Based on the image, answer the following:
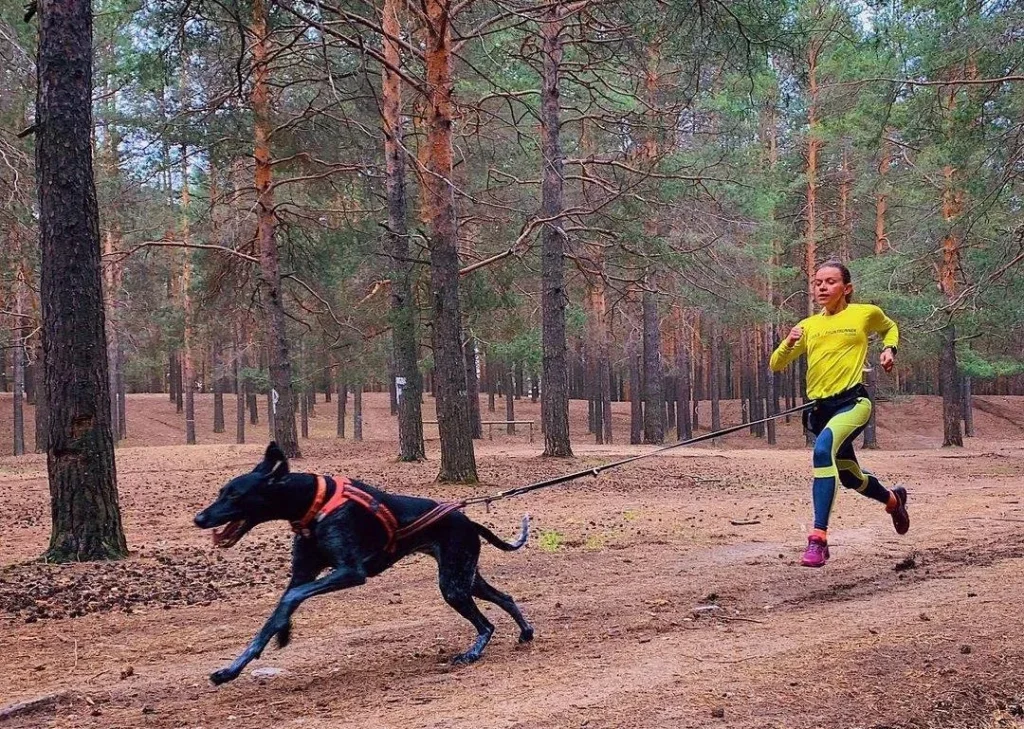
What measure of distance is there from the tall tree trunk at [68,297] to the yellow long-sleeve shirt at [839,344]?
243 inches

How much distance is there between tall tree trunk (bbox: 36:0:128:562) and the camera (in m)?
8.13

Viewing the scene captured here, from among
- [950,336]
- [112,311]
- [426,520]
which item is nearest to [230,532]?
[426,520]

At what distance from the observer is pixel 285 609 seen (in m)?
4.26

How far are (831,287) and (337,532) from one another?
3.95 metres

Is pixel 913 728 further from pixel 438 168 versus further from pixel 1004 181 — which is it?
pixel 1004 181

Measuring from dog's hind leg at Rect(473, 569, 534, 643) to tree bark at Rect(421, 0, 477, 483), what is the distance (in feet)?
30.2

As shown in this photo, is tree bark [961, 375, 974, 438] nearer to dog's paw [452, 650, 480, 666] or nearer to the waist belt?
the waist belt

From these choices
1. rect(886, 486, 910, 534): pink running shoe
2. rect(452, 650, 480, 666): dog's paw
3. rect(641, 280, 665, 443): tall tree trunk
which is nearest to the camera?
rect(452, 650, 480, 666): dog's paw

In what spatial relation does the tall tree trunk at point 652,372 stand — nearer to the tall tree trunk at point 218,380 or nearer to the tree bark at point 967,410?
the tall tree trunk at point 218,380

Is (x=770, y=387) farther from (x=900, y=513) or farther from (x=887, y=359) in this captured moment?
(x=887, y=359)

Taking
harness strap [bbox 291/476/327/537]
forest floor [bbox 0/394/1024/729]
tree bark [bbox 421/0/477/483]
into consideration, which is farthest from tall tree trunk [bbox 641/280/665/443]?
harness strap [bbox 291/476/327/537]

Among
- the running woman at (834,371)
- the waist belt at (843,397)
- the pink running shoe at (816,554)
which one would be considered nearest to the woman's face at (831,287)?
the running woman at (834,371)

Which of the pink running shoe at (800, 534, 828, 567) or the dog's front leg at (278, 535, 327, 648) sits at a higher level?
the dog's front leg at (278, 535, 327, 648)

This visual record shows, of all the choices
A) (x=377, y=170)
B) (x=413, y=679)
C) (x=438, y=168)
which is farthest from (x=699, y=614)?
(x=377, y=170)
